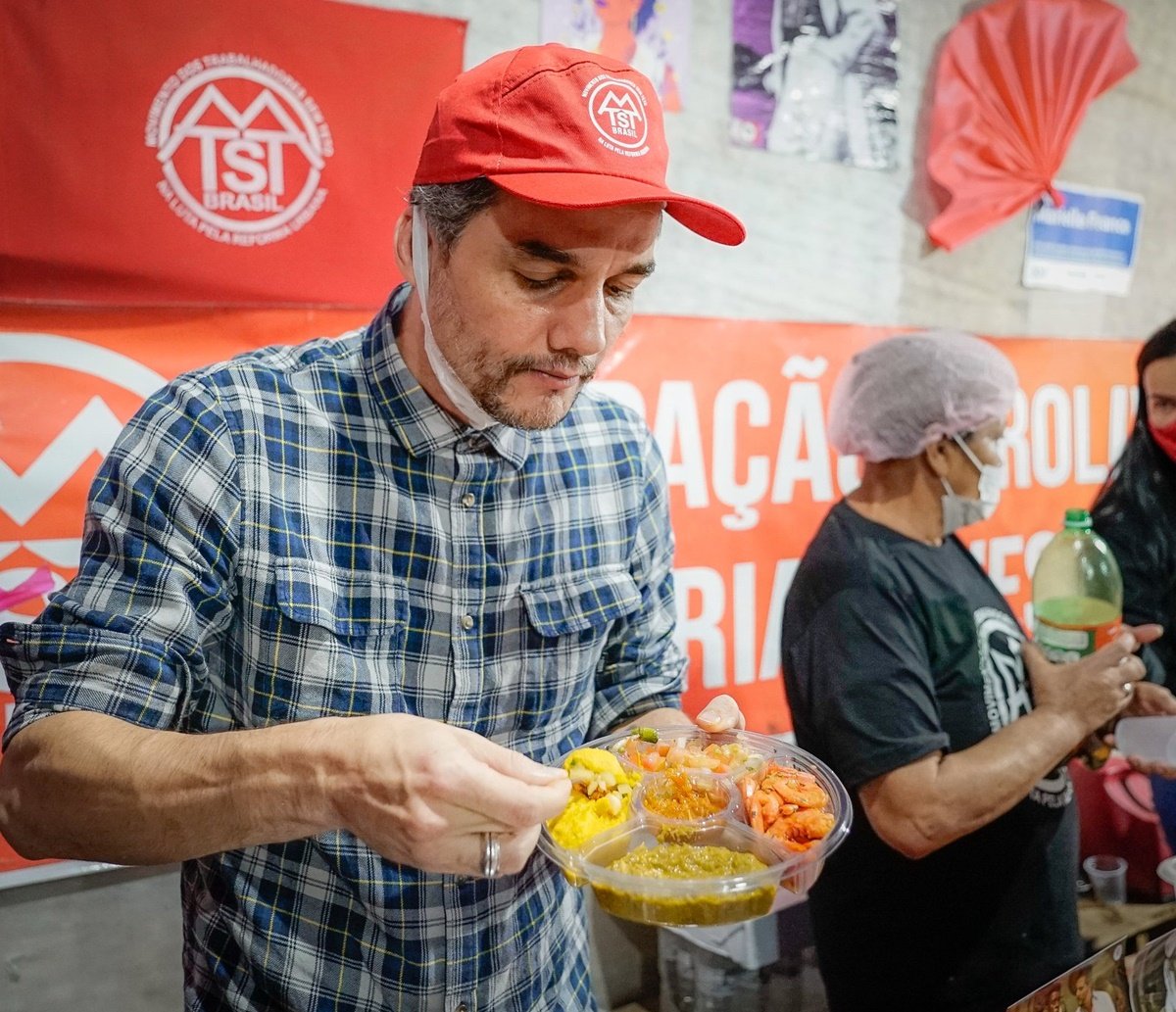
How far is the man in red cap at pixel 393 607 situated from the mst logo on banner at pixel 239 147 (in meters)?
0.55

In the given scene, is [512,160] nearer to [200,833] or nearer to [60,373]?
[200,833]

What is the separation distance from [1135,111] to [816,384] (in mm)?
1738

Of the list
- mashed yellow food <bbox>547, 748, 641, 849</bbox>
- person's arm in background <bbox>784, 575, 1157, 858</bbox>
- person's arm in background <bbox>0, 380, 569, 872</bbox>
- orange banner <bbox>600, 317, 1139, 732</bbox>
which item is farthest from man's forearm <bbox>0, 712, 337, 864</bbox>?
orange banner <bbox>600, 317, 1139, 732</bbox>

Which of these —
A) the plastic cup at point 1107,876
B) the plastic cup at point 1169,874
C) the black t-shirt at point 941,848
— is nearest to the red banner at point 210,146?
the black t-shirt at point 941,848

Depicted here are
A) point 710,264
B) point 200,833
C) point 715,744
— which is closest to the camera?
point 200,833

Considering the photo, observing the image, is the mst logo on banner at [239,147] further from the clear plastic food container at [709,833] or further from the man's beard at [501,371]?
the clear plastic food container at [709,833]

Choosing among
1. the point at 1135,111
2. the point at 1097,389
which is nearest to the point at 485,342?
the point at 1097,389

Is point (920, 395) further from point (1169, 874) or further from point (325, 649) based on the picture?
point (325, 649)

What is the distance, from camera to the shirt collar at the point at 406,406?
134cm

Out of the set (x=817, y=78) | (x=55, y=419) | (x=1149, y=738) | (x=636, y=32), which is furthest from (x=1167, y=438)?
(x=55, y=419)

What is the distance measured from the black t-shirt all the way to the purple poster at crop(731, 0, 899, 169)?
Answer: 3.55 feet

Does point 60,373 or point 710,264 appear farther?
point 710,264

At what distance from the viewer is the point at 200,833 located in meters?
1.01

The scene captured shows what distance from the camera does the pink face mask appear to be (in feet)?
8.11
